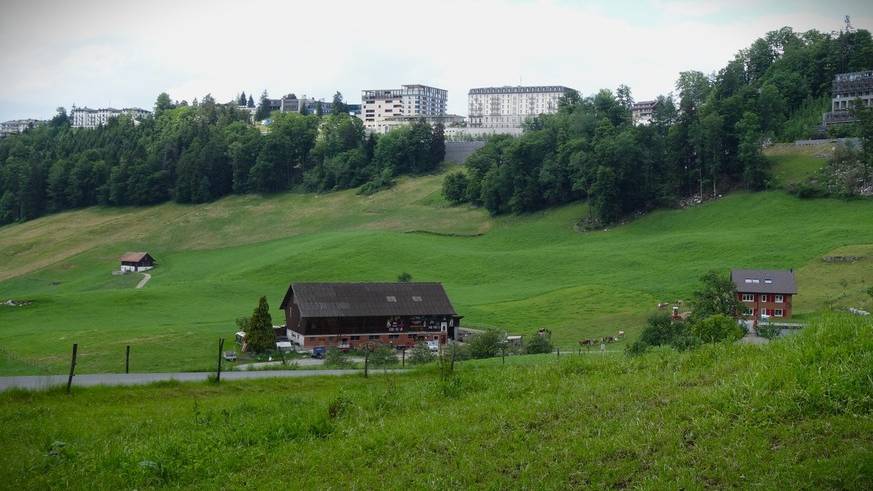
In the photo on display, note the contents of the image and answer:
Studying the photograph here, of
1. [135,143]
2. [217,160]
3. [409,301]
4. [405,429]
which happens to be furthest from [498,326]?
[135,143]

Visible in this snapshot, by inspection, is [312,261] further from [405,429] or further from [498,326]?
[405,429]

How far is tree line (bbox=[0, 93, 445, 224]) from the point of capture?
14412cm

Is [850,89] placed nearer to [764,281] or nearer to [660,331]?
[764,281]

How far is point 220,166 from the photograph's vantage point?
152m

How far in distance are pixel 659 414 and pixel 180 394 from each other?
14008 mm

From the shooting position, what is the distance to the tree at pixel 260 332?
49.0 meters

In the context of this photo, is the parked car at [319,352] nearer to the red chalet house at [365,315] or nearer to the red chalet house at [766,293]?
the red chalet house at [365,315]

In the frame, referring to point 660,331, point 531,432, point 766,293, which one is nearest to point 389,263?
point 766,293

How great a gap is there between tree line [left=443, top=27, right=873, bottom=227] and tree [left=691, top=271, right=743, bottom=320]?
156 feet

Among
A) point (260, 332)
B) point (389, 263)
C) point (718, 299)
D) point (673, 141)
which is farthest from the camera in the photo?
point (673, 141)

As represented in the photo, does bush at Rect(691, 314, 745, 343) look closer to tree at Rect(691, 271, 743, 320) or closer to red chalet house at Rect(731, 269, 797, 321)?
tree at Rect(691, 271, 743, 320)

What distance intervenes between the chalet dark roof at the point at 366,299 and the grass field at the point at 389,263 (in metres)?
4.41

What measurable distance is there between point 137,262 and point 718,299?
70.2 m

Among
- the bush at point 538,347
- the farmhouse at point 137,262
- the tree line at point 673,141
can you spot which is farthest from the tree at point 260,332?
the tree line at point 673,141
